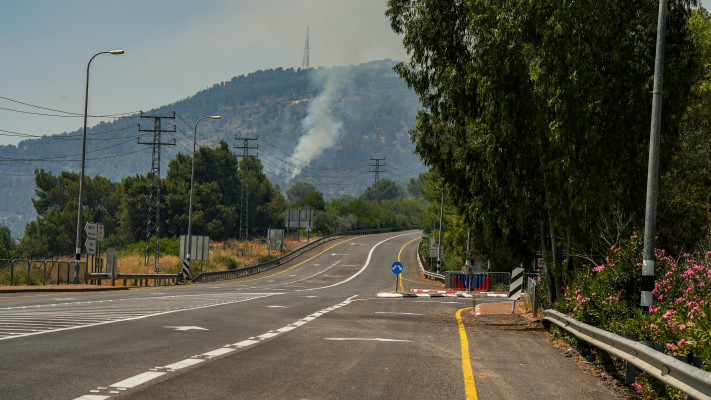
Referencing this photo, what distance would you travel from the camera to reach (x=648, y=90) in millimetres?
17391

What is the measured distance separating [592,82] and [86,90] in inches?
1131

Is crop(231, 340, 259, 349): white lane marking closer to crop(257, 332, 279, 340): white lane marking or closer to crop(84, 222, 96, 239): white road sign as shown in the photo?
crop(257, 332, 279, 340): white lane marking

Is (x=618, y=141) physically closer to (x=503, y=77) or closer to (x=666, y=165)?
(x=666, y=165)

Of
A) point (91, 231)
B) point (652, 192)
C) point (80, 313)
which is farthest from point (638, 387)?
point (91, 231)

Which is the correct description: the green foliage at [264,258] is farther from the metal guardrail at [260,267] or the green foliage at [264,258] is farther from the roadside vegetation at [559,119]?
the roadside vegetation at [559,119]

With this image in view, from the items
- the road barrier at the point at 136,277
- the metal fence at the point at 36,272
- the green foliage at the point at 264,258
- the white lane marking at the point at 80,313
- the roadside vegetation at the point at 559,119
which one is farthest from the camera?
the green foliage at the point at 264,258

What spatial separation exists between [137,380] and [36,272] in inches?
1158

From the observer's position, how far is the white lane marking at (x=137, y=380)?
789 centimetres

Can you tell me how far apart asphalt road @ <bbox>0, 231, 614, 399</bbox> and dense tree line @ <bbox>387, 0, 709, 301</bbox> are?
12.2ft

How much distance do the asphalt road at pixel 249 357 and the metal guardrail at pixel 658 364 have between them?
24.1 inches

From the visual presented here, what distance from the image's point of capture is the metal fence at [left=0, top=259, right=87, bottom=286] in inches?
1302

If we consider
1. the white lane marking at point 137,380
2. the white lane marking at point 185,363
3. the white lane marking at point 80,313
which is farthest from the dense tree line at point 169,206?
the white lane marking at point 137,380

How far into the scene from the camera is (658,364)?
7965mm

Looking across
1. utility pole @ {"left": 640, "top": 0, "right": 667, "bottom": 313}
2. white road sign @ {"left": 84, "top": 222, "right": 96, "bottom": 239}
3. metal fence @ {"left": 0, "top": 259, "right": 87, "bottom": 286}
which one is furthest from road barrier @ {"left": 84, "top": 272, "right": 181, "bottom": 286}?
utility pole @ {"left": 640, "top": 0, "right": 667, "bottom": 313}
